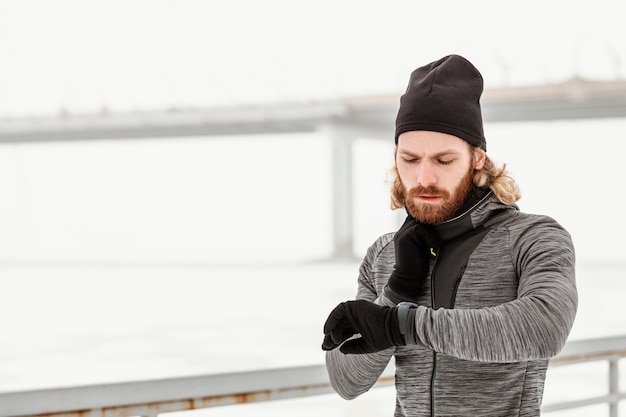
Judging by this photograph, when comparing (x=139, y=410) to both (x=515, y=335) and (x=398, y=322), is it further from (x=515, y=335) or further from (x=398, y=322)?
(x=515, y=335)

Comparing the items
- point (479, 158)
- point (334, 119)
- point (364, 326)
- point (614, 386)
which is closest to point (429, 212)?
point (479, 158)

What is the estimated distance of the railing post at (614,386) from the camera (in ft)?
7.68


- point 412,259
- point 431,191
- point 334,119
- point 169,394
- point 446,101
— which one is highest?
point 334,119

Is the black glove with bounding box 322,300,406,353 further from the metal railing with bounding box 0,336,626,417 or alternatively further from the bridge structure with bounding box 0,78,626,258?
the bridge structure with bounding box 0,78,626,258

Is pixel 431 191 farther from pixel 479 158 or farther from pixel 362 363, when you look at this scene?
pixel 362 363

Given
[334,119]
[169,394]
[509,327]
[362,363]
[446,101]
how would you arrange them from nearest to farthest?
[509,327], [446,101], [362,363], [169,394], [334,119]

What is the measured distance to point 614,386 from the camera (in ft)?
7.88

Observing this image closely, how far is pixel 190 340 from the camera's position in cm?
2073

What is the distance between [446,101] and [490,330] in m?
0.45

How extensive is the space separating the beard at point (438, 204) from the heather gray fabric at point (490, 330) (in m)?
0.04

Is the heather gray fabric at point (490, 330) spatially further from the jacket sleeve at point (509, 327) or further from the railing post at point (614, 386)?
the railing post at point (614, 386)

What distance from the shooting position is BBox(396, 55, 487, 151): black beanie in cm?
146

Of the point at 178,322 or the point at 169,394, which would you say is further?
the point at 178,322

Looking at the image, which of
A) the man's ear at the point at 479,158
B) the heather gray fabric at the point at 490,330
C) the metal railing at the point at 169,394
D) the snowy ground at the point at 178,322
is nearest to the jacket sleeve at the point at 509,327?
the heather gray fabric at the point at 490,330
